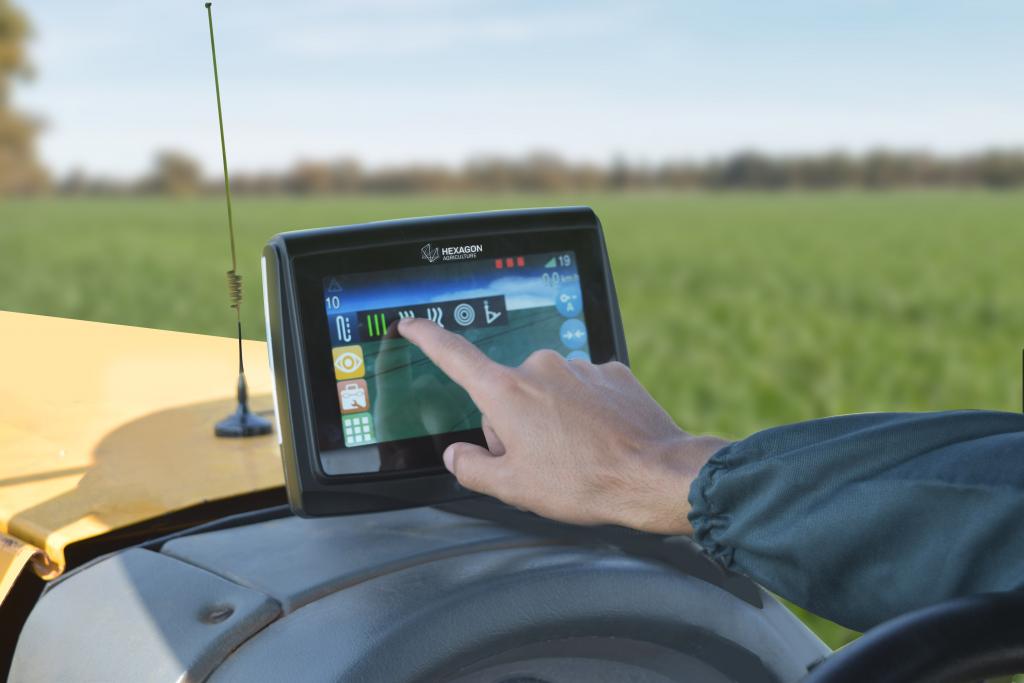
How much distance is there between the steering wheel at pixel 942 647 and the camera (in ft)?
1.54

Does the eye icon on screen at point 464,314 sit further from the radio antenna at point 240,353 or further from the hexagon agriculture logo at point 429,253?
the radio antenna at point 240,353

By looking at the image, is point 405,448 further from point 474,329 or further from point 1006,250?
point 1006,250

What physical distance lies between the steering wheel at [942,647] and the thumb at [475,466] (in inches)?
12.7

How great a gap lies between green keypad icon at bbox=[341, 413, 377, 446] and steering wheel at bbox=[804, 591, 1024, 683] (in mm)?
431

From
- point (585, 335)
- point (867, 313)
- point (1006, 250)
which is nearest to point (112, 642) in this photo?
point (585, 335)

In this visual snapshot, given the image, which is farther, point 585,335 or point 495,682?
point 585,335

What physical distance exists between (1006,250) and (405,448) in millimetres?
15751

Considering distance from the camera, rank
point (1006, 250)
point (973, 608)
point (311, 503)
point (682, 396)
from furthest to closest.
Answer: point (1006, 250)
point (682, 396)
point (311, 503)
point (973, 608)

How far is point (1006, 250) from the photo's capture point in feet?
49.3

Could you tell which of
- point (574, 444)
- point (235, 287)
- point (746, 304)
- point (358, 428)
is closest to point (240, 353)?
point (235, 287)

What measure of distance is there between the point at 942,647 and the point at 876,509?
110 mm

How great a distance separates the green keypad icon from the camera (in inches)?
32.4

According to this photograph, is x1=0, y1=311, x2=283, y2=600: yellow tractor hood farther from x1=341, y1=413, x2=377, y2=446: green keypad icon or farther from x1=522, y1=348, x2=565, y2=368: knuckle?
x1=522, y1=348, x2=565, y2=368: knuckle

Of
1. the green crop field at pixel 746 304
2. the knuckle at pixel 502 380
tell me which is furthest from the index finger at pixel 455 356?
the green crop field at pixel 746 304
